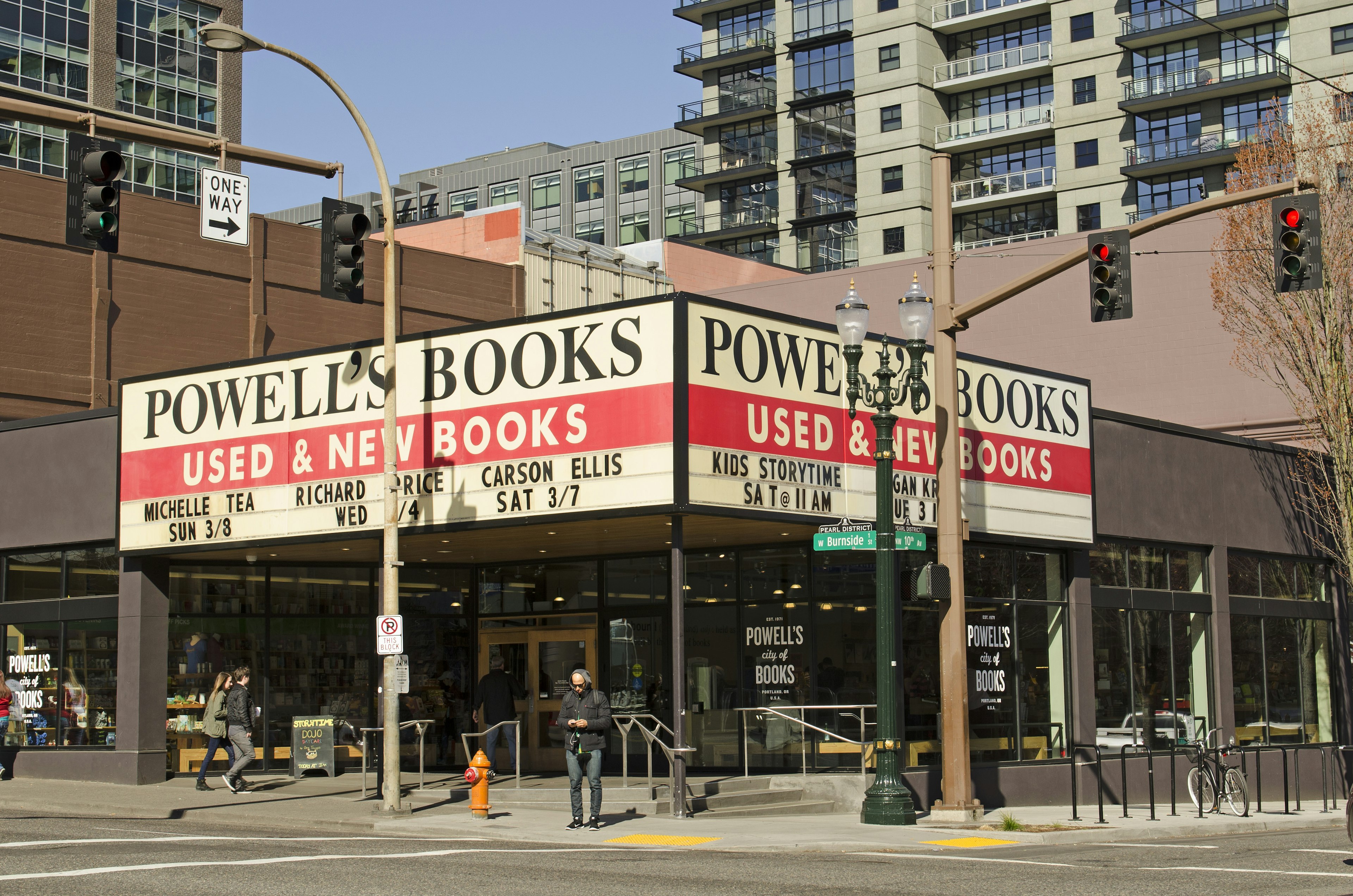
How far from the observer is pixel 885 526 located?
17391 mm

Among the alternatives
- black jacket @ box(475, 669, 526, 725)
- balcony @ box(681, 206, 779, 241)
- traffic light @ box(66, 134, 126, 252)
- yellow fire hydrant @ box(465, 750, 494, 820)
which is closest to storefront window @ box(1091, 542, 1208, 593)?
black jacket @ box(475, 669, 526, 725)

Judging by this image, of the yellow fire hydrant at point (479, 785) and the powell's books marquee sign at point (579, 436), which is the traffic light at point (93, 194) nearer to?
the powell's books marquee sign at point (579, 436)

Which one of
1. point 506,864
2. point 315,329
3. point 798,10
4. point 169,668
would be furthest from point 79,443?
point 798,10

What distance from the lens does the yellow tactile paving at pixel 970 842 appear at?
52.1ft

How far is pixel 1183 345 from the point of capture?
34.5 m

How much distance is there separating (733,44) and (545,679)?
72682mm

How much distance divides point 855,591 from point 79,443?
42.4ft

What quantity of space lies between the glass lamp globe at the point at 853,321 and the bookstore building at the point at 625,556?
1.70m

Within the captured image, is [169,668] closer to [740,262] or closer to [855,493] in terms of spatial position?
[855,493]

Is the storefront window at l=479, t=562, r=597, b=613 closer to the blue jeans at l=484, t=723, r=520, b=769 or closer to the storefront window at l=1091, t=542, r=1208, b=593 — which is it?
the blue jeans at l=484, t=723, r=520, b=769

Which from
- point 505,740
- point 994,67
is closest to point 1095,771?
point 505,740

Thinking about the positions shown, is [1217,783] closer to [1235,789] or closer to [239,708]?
[1235,789]

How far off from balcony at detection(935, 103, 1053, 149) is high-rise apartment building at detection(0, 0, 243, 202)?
127ft

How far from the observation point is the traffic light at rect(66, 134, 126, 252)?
14.2 meters
